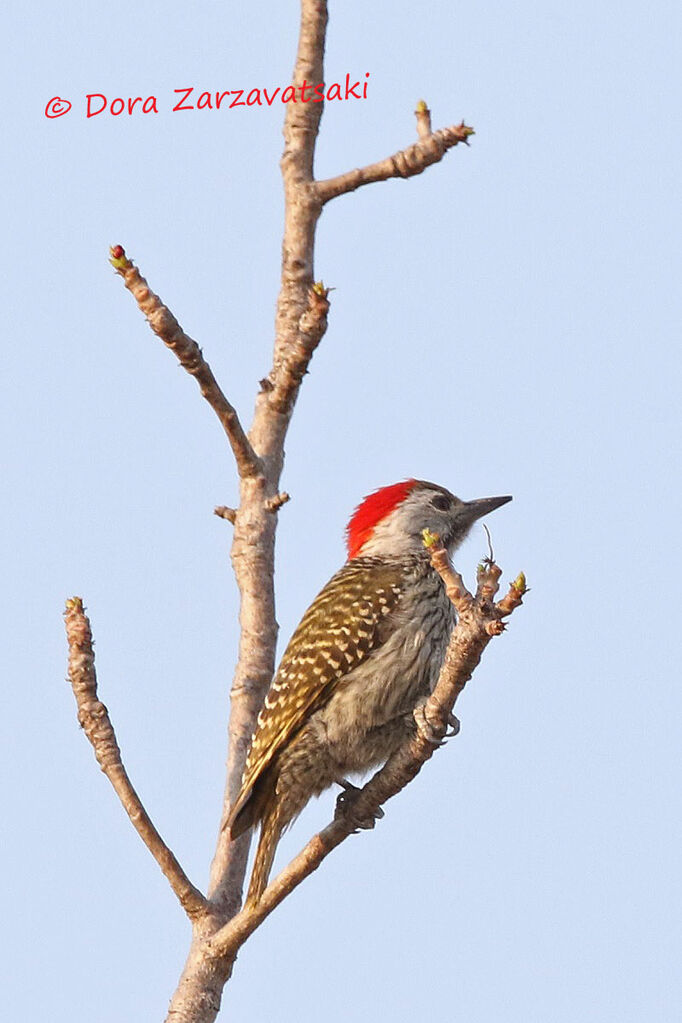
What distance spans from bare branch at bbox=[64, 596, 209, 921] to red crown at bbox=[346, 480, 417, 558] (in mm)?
2362

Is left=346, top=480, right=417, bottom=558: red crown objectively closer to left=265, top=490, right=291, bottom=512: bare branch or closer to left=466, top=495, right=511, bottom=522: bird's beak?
left=466, top=495, right=511, bottom=522: bird's beak

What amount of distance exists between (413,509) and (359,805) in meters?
2.30

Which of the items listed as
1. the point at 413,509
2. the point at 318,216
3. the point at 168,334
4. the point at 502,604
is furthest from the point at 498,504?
the point at 502,604

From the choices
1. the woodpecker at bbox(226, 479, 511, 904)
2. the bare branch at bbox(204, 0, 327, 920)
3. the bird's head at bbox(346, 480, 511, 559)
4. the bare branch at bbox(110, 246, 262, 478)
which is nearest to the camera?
the bare branch at bbox(110, 246, 262, 478)

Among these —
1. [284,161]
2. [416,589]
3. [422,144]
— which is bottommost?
[416,589]

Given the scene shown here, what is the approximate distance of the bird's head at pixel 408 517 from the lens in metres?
6.86

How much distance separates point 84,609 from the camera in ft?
15.7

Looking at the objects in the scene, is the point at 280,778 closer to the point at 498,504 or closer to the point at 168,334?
the point at 168,334

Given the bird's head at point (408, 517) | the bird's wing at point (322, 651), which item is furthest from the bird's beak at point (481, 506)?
the bird's wing at point (322, 651)

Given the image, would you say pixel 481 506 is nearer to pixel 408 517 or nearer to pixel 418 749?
pixel 408 517

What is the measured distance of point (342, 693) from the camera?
570 cm

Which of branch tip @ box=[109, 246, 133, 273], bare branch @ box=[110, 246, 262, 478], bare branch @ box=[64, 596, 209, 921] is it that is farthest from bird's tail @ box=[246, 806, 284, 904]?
branch tip @ box=[109, 246, 133, 273]

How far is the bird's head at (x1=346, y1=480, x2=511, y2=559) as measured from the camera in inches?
270

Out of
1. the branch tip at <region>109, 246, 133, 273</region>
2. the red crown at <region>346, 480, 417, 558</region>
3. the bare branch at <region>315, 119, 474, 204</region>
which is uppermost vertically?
the bare branch at <region>315, 119, 474, 204</region>
